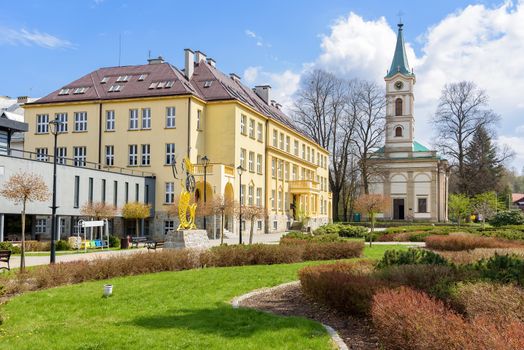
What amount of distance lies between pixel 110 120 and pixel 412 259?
37.7 m

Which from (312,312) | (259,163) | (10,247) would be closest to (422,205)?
(259,163)

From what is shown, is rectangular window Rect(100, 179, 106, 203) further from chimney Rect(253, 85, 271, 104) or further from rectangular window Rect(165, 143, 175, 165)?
chimney Rect(253, 85, 271, 104)

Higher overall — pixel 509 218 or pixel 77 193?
pixel 77 193

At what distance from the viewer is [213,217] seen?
4109 cm

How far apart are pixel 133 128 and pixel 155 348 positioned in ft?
129

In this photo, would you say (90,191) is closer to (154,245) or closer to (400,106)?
(154,245)

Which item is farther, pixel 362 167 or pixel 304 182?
pixel 362 167

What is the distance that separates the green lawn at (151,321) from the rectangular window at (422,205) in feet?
214

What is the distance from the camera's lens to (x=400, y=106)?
80625mm

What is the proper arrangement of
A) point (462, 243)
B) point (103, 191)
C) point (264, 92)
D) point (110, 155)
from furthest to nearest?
point (264, 92) → point (110, 155) → point (103, 191) → point (462, 243)

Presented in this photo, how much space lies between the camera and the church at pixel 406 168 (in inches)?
2955

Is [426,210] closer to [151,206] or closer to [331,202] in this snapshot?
[331,202]

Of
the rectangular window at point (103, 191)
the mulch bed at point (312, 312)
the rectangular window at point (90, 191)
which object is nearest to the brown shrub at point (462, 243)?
the mulch bed at point (312, 312)

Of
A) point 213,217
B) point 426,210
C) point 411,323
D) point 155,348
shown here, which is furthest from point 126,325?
point 426,210
